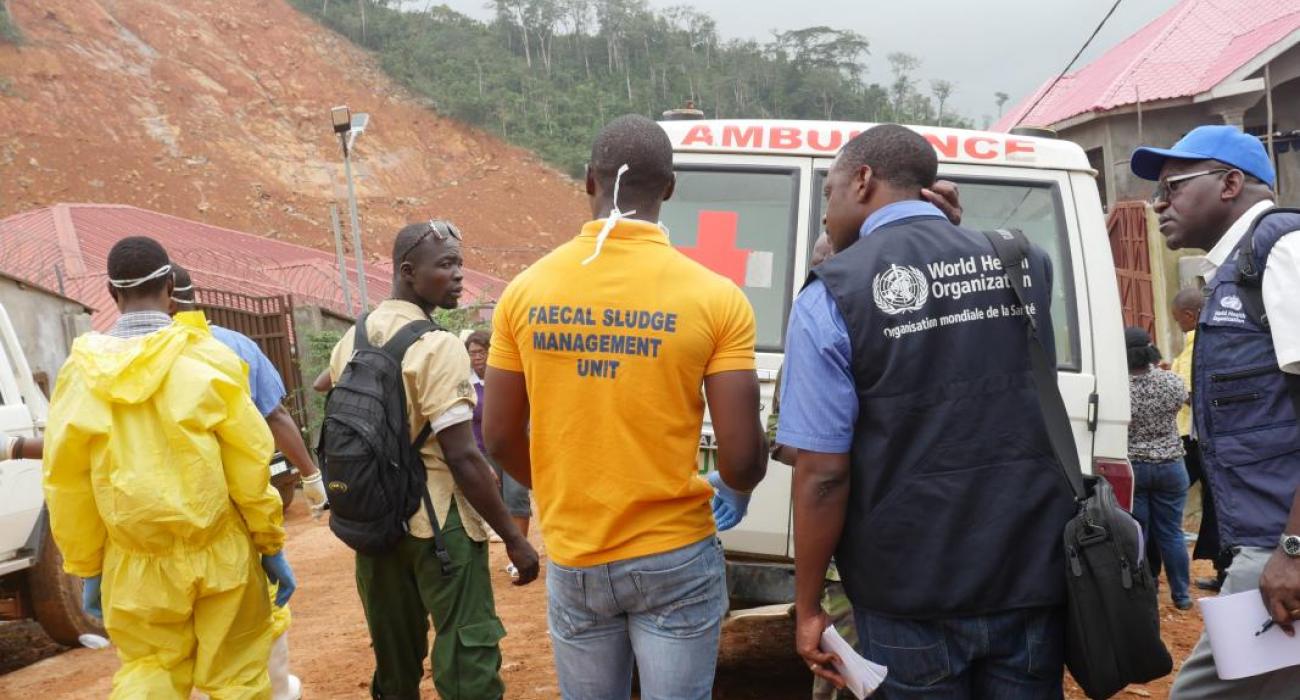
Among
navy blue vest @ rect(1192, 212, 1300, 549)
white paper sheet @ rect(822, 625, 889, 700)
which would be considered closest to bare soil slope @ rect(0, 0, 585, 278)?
white paper sheet @ rect(822, 625, 889, 700)

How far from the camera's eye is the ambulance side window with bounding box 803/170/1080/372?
163 inches

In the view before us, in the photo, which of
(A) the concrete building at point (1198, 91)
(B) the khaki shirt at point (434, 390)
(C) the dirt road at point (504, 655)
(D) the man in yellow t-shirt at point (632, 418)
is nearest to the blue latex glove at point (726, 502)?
(D) the man in yellow t-shirt at point (632, 418)

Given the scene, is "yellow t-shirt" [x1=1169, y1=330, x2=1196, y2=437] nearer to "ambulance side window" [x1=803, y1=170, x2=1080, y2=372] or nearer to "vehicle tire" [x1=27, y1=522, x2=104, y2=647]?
"ambulance side window" [x1=803, y1=170, x2=1080, y2=372]

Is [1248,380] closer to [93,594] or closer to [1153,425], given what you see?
[93,594]

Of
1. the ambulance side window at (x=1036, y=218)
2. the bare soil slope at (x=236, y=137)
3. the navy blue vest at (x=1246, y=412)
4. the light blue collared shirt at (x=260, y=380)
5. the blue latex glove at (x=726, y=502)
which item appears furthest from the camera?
the bare soil slope at (x=236, y=137)

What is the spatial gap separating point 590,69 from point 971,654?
212ft

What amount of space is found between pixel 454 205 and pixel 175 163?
977 cm

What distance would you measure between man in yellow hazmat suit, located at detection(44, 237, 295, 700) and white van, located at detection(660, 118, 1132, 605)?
1548 millimetres

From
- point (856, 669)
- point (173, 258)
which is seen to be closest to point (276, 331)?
point (173, 258)

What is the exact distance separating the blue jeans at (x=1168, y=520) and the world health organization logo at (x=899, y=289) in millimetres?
4574

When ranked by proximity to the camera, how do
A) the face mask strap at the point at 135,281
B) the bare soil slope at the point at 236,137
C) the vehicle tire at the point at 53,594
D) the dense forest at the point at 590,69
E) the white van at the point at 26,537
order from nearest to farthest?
the face mask strap at the point at 135,281 → the white van at the point at 26,537 → the vehicle tire at the point at 53,594 → the bare soil slope at the point at 236,137 → the dense forest at the point at 590,69

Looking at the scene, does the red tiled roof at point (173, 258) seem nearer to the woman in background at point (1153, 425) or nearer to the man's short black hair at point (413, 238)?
the woman in background at point (1153, 425)

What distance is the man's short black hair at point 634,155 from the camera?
8.50 ft

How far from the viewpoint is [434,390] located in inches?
138
